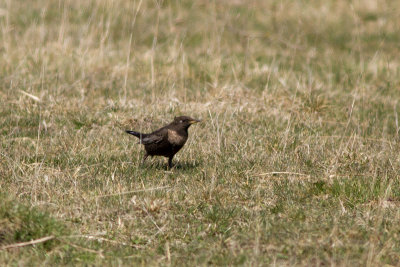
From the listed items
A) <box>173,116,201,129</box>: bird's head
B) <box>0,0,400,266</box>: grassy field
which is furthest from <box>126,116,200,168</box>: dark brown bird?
<box>0,0,400,266</box>: grassy field

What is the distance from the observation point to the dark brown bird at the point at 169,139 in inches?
248

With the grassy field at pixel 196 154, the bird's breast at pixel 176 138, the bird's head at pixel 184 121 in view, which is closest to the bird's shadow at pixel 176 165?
the grassy field at pixel 196 154

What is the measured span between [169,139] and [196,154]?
2.00 feet

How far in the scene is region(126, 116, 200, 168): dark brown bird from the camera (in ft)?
20.6

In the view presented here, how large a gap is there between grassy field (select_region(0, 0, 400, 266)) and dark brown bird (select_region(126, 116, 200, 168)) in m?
0.19

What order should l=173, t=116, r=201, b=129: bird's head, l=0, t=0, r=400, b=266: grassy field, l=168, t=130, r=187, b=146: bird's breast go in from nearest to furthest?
l=0, t=0, r=400, b=266: grassy field
l=168, t=130, r=187, b=146: bird's breast
l=173, t=116, r=201, b=129: bird's head

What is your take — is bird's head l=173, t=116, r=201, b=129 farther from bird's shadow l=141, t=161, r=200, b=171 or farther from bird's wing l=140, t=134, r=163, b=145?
bird's shadow l=141, t=161, r=200, b=171

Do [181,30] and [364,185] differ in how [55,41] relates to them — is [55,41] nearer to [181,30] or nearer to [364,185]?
[181,30]

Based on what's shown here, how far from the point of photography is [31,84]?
28.0 ft

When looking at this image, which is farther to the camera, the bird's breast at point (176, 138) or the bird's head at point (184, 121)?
the bird's head at point (184, 121)

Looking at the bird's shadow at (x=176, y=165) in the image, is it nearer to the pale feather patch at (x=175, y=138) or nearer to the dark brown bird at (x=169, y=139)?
the dark brown bird at (x=169, y=139)

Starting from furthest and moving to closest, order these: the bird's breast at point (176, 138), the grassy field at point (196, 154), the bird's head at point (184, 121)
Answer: the bird's head at point (184, 121) < the bird's breast at point (176, 138) < the grassy field at point (196, 154)

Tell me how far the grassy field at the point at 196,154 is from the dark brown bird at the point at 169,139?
7.6 inches

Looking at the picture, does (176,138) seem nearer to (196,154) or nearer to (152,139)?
(152,139)
